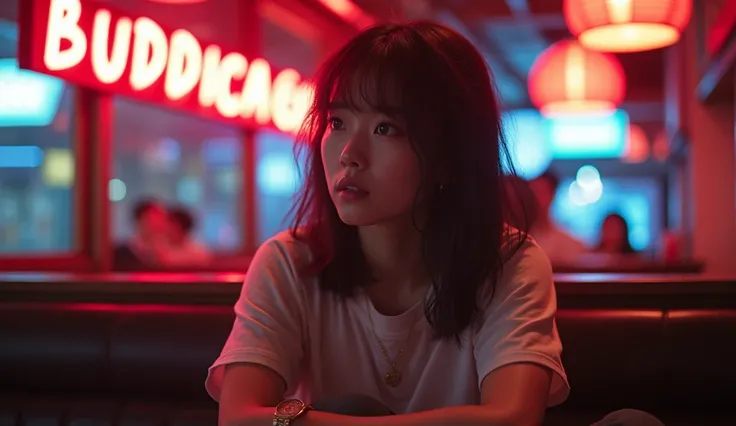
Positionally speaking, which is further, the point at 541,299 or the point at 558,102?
the point at 558,102

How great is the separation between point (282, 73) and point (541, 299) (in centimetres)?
452

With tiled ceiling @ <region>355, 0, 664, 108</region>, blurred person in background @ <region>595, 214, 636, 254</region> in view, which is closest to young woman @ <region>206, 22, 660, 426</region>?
tiled ceiling @ <region>355, 0, 664, 108</region>

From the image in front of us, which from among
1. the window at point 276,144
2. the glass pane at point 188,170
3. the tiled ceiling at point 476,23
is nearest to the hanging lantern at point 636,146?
the tiled ceiling at point 476,23

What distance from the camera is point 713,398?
5.65 feet

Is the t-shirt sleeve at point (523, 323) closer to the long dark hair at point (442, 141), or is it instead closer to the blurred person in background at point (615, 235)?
the long dark hair at point (442, 141)

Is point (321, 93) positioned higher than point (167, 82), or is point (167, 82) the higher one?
point (167, 82)

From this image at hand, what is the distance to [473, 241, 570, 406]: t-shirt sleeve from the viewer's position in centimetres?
135

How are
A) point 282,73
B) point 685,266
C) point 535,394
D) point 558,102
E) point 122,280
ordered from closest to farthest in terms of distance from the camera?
1. point 535,394
2. point 122,280
3. point 685,266
4. point 282,73
5. point 558,102

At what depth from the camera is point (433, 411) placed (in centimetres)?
127

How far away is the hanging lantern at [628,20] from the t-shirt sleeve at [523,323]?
308cm

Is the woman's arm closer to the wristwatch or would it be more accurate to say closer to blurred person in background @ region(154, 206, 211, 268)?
the wristwatch

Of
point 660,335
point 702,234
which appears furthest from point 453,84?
point 702,234

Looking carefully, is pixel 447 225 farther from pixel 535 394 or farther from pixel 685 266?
pixel 685 266

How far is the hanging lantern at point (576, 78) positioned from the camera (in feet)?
21.4
